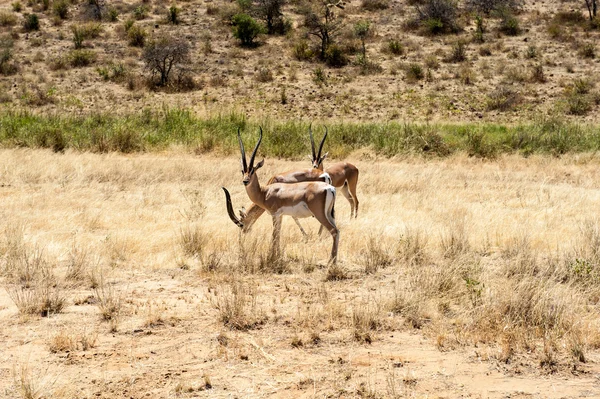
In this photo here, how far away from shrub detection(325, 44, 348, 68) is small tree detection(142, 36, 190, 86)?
6867mm

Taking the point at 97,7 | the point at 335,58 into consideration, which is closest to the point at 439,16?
the point at 335,58

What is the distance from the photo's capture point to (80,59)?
34.6 metres

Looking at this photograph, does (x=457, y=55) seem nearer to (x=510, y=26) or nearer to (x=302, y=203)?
(x=510, y=26)

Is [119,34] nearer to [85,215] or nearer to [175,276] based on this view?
[85,215]

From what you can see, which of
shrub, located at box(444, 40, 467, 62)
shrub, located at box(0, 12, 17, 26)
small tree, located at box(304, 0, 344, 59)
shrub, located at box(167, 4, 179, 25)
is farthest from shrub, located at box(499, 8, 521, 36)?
shrub, located at box(0, 12, 17, 26)

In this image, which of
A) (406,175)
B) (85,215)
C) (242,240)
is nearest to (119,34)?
(406,175)

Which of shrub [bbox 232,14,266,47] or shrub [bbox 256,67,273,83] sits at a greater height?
shrub [bbox 232,14,266,47]

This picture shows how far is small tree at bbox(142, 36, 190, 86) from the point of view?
32031 mm

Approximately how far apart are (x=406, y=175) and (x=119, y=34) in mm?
28243

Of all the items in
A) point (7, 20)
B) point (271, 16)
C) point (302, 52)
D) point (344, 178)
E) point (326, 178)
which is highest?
point (271, 16)

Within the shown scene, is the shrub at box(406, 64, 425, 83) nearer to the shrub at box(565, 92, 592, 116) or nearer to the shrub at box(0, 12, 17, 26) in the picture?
the shrub at box(565, 92, 592, 116)

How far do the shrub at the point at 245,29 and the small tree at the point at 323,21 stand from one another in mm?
3109

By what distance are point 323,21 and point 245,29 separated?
232 inches

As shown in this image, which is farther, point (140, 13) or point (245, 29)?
point (140, 13)
